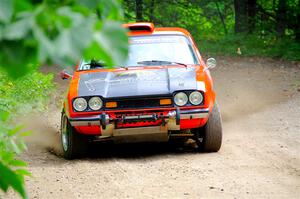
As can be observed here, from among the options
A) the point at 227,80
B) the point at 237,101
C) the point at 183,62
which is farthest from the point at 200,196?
the point at 227,80

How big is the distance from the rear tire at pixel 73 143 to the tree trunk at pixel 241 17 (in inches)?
627

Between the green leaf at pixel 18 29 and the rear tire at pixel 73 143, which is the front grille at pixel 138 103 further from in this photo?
the green leaf at pixel 18 29

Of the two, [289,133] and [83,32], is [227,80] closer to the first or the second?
[289,133]

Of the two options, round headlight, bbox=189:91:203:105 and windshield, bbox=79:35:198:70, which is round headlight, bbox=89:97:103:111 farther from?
round headlight, bbox=189:91:203:105

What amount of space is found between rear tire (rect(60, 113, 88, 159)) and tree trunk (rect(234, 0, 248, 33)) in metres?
15.9

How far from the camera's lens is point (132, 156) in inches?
379

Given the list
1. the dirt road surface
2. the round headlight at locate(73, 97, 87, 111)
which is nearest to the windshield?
the round headlight at locate(73, 97, 87, 111)

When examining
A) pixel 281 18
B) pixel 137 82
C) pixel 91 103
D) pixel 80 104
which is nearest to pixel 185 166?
pixel 137 82

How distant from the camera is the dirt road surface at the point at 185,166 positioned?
7.23 m

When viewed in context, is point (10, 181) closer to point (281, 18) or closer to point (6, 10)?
point (6, 10)

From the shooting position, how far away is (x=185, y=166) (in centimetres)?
841

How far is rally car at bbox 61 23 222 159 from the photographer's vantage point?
8.84 m

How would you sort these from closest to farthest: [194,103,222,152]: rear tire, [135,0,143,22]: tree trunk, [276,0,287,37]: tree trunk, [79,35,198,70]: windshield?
1. [194,103,222,152]: rear tire
2. [79,35,198,70]: windshield
3. [276,0,287,37]: tree trunk
4. [135,0,143,22]: tree trunk

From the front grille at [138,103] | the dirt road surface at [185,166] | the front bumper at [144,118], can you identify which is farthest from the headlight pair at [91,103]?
the dirt road surface at [185,166]
